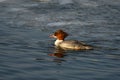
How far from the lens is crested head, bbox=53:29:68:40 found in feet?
57.9

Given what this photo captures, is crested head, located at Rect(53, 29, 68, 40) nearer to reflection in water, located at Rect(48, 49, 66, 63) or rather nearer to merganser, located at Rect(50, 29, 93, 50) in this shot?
merganser, located at Rect(50, 29, 93, 50)

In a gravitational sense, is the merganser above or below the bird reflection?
above

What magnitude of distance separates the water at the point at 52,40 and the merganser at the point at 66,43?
296 mm

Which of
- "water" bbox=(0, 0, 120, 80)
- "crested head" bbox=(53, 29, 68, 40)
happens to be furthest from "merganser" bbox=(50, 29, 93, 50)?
"water" bbox=(0, 0, 120, 80)

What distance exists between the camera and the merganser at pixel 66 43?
16.5 m

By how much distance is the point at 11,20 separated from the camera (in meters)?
20.8

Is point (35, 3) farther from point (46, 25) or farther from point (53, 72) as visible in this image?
point (53, 72)

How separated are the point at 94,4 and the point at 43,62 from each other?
1210 cm

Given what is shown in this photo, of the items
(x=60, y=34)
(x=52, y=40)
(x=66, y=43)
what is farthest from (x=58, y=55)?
(x=52, y=40)

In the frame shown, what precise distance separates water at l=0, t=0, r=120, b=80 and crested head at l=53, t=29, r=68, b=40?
1.38ft

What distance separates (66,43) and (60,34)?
2.29 ft

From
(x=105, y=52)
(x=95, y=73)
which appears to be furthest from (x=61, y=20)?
(x=95, y=73)

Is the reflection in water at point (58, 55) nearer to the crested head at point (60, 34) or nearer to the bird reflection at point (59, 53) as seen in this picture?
the bird reflection at point (59, 53)

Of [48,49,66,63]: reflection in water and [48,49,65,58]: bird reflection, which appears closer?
[48,49,66,63]: reflection in water
